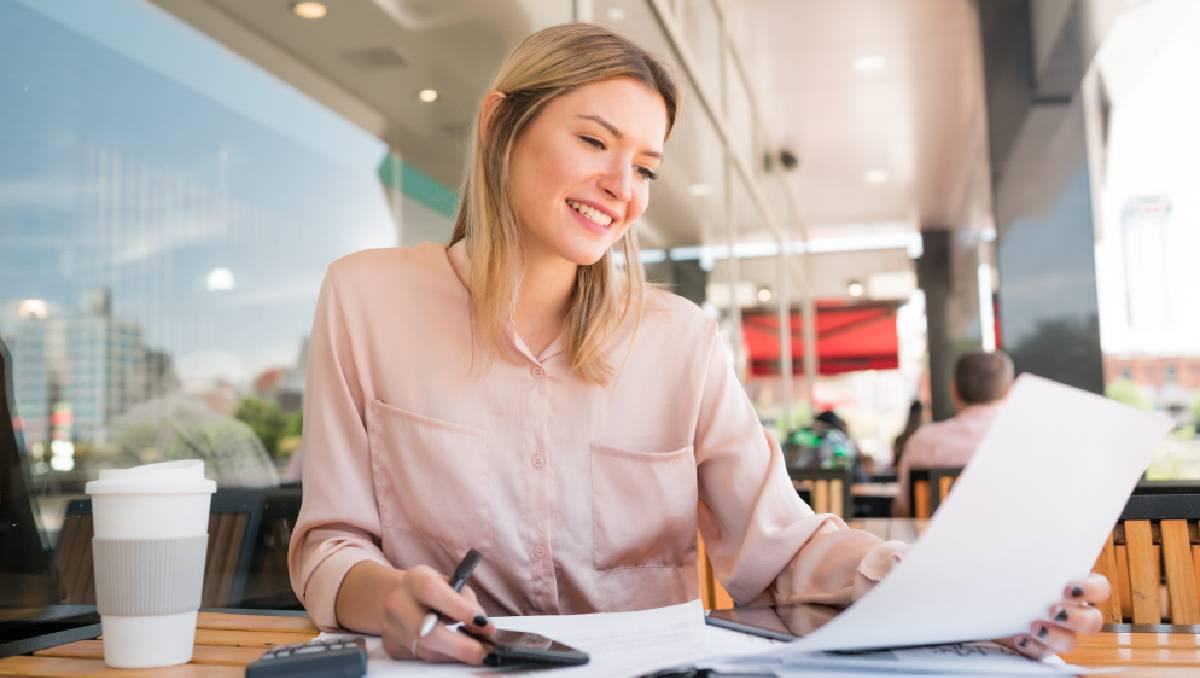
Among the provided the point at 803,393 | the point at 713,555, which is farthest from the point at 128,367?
the point at 803,393

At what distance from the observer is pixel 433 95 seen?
319 cm

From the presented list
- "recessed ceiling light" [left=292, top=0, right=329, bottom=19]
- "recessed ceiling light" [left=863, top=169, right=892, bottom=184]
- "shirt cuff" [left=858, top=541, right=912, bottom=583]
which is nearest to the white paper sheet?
"shirt cuff" [left=858, top=541, right=912, bottom=583]

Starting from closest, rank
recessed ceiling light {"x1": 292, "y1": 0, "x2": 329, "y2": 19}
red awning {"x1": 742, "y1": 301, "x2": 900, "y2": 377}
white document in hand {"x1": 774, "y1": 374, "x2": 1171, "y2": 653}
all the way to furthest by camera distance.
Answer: white document in hand {"x1": 774, "y1": 374, "x2": 1171, "y2": 653} → recessed ceiling light {"x1": 292, "y1": 0, "x2": 329, "y2": 19} → red awning {"x1": 742, "y1": 301, "x2": 900, "y2": 377}

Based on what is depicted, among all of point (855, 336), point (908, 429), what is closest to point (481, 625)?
point (908, 429)

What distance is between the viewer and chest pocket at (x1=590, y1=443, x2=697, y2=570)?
1.15 m

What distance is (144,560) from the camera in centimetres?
78

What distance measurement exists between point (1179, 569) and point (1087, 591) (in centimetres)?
66

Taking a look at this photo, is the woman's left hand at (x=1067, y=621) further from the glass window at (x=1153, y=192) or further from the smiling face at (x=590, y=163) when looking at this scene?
the glass window at (x=1153, y=192)

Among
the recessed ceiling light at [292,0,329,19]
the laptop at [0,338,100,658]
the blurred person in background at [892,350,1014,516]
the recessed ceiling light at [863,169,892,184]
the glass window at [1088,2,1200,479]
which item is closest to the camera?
the laptop at [0,338,100,658]

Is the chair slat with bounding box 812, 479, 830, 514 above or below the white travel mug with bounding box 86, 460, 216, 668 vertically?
below

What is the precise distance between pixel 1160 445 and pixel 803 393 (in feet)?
35.8

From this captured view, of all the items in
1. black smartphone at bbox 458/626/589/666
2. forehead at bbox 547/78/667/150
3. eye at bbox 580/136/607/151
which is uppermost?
forehead at bbox 547/78/667/150

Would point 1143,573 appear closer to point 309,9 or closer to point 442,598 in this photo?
point 442,598

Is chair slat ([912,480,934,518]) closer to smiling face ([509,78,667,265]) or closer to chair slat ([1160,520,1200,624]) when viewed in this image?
chair slat ([1160,520,1200,624])
